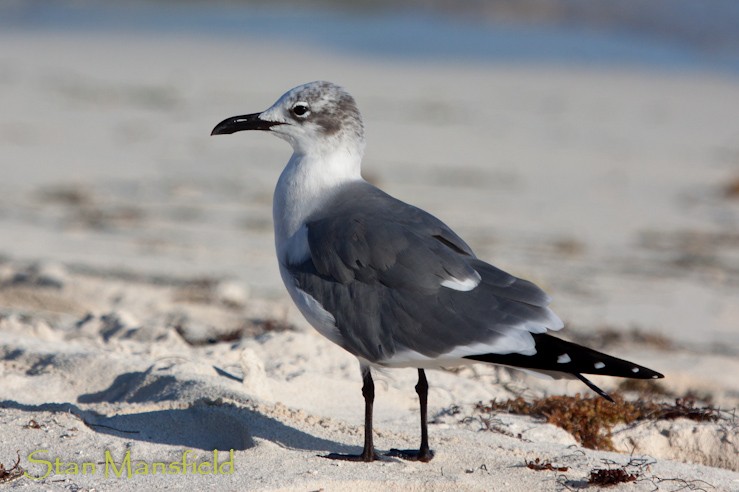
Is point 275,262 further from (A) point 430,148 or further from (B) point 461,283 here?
(B) point 461,283

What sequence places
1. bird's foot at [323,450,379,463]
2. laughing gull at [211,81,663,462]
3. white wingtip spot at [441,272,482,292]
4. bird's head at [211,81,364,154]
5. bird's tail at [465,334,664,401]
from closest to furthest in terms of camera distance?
bird's tail at [465,334,664,401] < laughing gull at [211,81,663,462] < white wingtip spot at [441,272,482,292] < bird's foot at [323,450,379,463] < bird's head at [211,81,364,154]

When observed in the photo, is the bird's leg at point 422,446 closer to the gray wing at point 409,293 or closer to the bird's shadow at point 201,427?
the bird's shadow at point 201,427

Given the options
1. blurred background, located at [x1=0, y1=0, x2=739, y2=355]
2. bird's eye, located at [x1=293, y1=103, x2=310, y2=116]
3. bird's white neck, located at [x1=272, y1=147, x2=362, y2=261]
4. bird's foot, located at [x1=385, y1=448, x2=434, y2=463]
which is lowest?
bird's foot, located at [x1=385, y1=448, x2=434, y2=463]

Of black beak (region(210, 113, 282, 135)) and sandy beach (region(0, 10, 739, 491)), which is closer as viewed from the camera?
sandy beach (region(0, 10, 739, 491))

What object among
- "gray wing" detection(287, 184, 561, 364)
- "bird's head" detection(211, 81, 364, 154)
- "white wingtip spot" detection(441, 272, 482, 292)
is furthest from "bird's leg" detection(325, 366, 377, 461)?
"bird's head" detection(211, 81, 364, 154)

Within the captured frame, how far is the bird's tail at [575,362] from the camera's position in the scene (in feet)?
12.2

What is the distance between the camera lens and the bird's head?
446cm

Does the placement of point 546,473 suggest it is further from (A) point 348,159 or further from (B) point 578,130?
(B) point 578,130

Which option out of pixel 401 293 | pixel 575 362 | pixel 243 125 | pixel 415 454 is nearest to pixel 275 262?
pixel 243 125

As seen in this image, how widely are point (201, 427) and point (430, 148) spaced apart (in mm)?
8044

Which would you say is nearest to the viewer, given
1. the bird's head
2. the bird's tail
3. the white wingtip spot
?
the bird's tail

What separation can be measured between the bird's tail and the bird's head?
120cm

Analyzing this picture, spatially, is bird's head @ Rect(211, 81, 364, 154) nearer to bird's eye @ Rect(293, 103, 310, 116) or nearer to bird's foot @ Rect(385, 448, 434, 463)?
bird's eye @ Rect(293, 103, 310, 116)

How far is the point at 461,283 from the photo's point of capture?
13.1 ft
